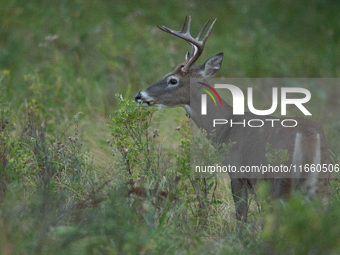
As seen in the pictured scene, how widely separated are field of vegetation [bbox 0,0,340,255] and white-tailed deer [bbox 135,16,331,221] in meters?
0.23

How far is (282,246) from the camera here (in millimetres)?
3084

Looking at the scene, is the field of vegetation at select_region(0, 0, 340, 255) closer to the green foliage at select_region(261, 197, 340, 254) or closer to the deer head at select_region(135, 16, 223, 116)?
the green foliage at select_region(261, 197, 340, 254)

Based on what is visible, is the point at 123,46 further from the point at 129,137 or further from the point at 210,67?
the point at 129,137

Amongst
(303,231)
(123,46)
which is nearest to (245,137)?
(303,231)

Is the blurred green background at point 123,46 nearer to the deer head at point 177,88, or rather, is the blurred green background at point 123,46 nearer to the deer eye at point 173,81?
the deer head at point 177,88

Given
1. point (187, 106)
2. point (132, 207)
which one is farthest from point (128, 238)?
point (187, 106)

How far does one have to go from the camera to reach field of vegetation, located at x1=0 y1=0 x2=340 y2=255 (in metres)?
3.18

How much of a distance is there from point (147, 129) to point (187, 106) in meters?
0.51

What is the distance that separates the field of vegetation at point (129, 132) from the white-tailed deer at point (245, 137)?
0.23 m

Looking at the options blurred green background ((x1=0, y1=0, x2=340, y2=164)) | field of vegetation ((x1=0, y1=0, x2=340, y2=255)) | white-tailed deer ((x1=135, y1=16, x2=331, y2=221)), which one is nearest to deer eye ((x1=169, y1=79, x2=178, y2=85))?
white-tailed deer ((x1=135, y1=16, x2=331, y2=221))

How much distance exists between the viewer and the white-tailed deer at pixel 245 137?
3.80 m

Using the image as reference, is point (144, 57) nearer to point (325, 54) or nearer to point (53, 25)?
point (53, 25)

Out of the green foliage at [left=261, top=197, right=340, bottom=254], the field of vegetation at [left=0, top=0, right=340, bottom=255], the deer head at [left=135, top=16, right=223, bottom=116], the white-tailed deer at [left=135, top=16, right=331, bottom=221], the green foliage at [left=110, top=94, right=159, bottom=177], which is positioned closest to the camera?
the green foliage at [left=261, top=197, right=340, bottom=254]

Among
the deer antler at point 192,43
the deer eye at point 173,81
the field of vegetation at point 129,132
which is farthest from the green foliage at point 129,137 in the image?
the deer antler at point 192,43
